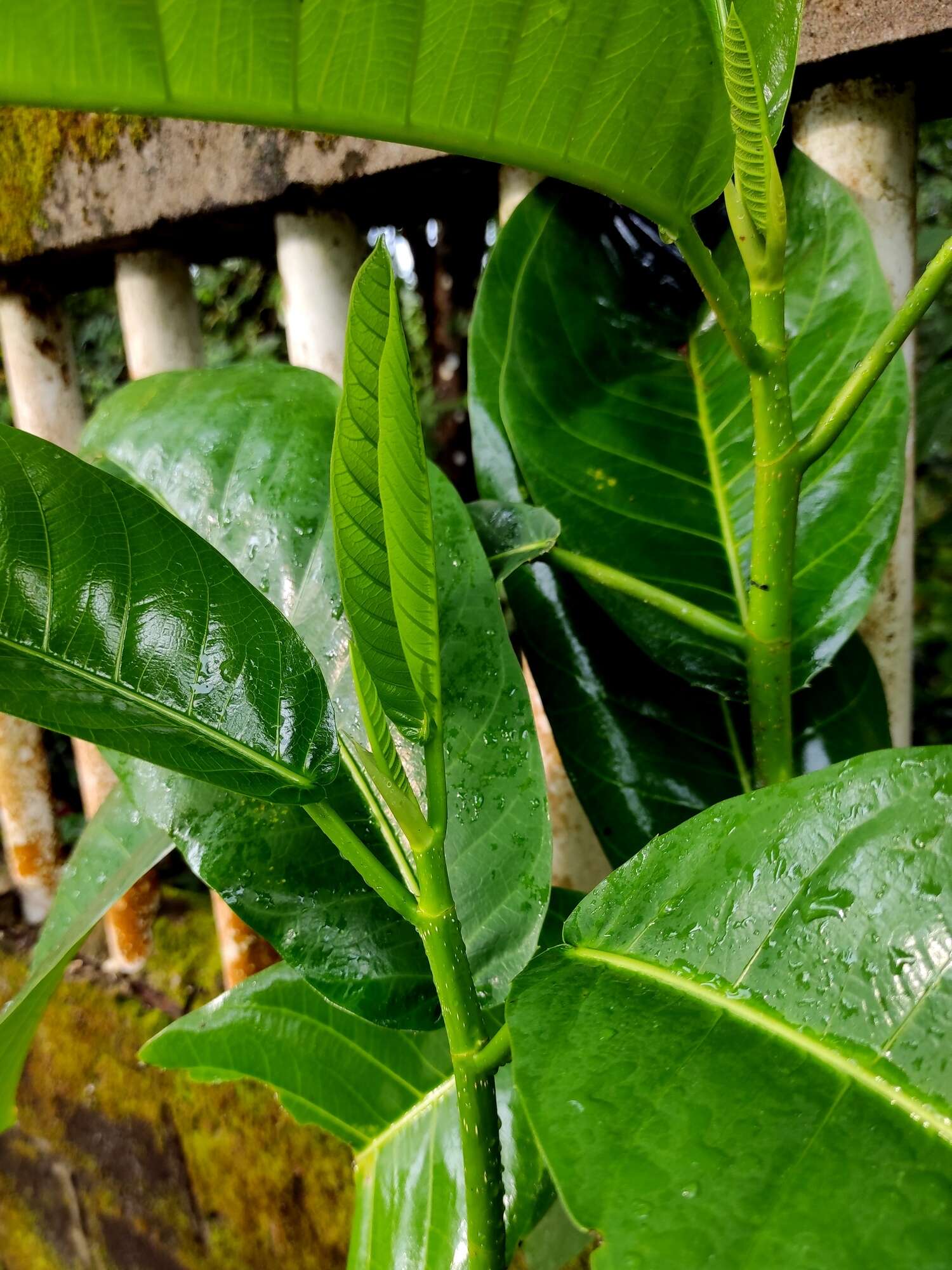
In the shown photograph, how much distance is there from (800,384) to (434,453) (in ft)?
1.65

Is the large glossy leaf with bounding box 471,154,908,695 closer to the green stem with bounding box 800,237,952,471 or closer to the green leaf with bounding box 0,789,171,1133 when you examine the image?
the green stem with bounding box 800,237,952,471

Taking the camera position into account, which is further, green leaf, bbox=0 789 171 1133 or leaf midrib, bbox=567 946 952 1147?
green leaf, bbox=0 789 171 1133

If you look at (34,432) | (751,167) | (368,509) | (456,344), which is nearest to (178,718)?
(368,509)

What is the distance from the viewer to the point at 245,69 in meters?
0.33

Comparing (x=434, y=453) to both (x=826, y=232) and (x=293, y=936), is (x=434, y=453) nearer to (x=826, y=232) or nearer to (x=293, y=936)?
(x=826, y=232)

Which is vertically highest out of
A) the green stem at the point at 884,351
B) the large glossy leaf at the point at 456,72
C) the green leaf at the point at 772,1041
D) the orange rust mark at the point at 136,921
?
the large glossy leaf at the point at 456,72

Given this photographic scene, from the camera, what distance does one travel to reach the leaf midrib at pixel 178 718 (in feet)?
1.27

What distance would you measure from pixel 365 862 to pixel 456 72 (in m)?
0.36

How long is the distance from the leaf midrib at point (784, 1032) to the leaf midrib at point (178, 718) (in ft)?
0.55

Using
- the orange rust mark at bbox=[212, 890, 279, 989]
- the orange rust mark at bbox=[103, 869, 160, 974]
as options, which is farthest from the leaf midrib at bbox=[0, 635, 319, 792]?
the orange rust mark at bbox=[103, 869, 160, 974]

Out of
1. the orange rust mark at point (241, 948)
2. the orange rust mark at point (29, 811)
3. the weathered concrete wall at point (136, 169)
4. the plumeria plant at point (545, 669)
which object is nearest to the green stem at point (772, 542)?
the plumeria plant at point (545, 669)

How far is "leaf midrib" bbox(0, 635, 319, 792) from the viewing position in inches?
15.3

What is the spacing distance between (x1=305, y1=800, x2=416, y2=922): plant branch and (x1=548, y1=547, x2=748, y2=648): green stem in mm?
235

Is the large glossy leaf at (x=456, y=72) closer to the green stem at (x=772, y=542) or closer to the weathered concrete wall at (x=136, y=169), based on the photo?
the green stem at (x=772, y=542)
